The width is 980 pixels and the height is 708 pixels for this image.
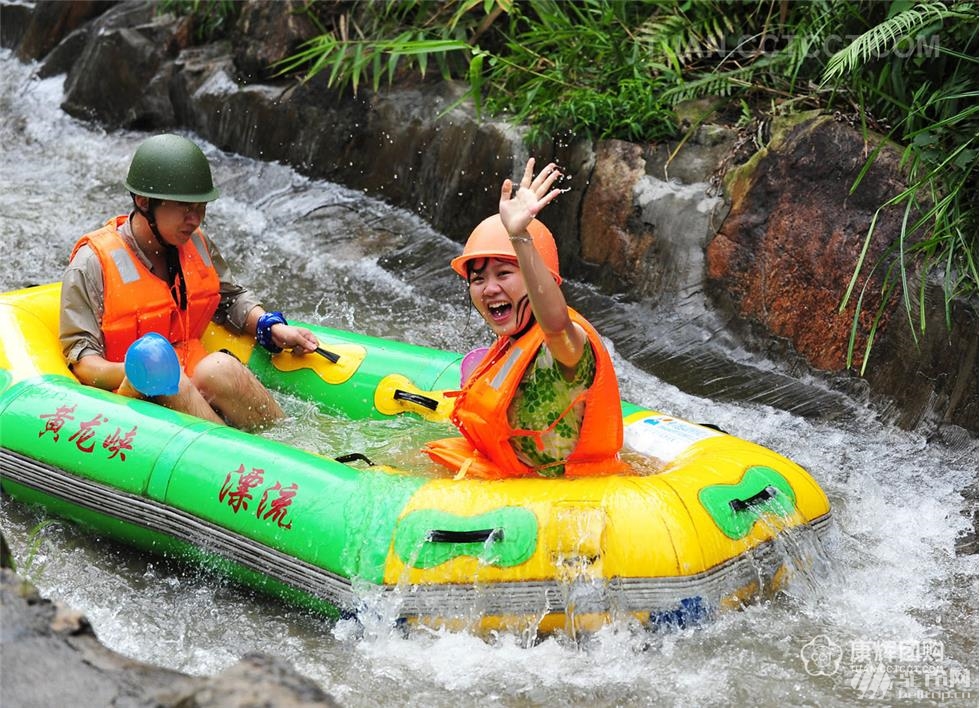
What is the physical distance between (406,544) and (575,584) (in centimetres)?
48

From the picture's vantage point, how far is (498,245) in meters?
3.42

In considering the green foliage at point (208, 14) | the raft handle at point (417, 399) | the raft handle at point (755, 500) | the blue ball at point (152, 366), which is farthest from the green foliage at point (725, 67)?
the blue ball at point (152, 366)

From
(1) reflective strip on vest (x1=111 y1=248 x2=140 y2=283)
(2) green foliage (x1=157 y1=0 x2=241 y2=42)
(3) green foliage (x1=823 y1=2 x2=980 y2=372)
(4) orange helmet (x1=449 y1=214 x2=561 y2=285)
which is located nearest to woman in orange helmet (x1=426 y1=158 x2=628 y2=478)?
(4) orange helmet (x1=449 y1=214 x2=561 y2=285)

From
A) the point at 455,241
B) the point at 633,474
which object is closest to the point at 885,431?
the point at 633,474

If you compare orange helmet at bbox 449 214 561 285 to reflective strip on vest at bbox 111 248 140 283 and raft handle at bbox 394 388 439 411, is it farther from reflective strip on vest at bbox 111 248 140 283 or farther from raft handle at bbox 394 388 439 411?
reflective strip on vest at bbox 111 248 140 283

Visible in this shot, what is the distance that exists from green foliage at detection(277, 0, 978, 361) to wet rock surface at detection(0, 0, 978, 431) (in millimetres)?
125

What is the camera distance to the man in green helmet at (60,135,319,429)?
4188mm

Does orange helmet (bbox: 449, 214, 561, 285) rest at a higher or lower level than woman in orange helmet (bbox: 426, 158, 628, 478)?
higher

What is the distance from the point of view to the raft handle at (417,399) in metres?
4.43

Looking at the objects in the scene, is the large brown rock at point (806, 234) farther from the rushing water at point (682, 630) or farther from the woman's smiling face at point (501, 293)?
the woman's smiling face at point (501, 293)

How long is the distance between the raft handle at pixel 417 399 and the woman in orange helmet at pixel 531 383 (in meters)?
0.63

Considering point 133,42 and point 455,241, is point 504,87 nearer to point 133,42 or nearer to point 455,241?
point 455,241

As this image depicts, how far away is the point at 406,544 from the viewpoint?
3430 millimetres

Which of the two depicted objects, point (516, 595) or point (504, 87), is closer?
point (516, 595)
